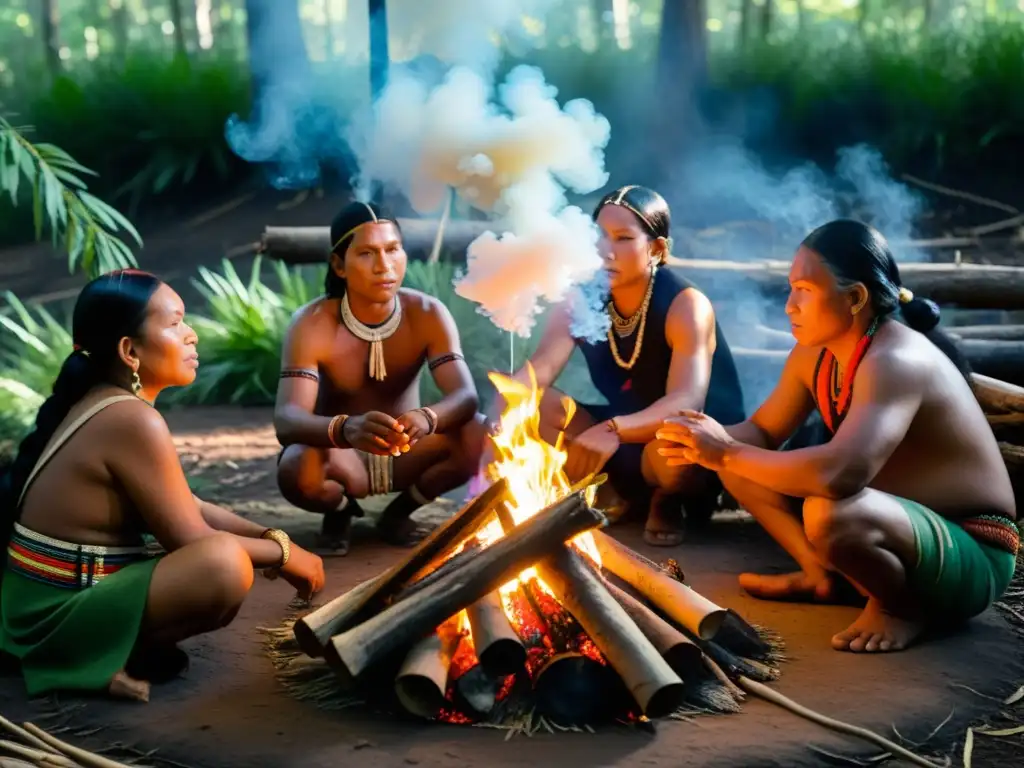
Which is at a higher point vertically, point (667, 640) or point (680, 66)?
point (680, 66)

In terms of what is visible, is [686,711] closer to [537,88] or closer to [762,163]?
[537,88]

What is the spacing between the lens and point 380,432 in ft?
13.6

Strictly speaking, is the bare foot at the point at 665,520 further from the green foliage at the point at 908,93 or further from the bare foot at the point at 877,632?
the green foliage at the point at 908,93

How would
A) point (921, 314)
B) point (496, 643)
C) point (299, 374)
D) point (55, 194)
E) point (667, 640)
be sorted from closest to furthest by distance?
1. point (496, 643)
2. point (667, 640)
3. point (921, 314)
4. point (299, 374)
5. point (55, 194)

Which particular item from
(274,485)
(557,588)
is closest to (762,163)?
(274,485)

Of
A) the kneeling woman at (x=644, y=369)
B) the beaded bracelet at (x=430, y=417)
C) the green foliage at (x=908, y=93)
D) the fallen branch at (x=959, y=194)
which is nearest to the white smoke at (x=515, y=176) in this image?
the kneeling woman at (x=644, y=369)

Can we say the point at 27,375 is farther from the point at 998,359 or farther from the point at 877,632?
the point at 877,632

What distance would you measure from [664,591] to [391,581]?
2.58 feet

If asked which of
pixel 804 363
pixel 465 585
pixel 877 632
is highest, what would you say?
pixel 804 363

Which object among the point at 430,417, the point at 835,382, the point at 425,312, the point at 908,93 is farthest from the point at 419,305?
the point at 908,93

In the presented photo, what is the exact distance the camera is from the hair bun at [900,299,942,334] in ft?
12.4

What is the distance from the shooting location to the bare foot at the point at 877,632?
141 inches

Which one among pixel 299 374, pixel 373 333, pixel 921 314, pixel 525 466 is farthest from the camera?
pixel 373 333

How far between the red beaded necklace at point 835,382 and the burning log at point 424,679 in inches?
60.1
